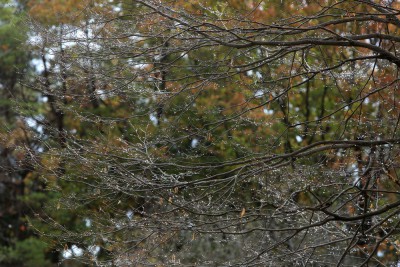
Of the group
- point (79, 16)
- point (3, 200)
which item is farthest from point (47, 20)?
point (79, 16)

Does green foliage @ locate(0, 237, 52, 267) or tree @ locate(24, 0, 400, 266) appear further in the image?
green foliage @ locate(0, 237, 52, 267)

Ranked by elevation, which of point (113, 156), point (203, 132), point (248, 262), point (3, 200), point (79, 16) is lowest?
point (248, 262)

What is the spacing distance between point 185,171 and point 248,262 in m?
1.42

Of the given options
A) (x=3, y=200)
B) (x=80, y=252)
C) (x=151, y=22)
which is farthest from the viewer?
(x=3, y=200)

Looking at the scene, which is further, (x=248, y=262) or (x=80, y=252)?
(x=80, y=252)

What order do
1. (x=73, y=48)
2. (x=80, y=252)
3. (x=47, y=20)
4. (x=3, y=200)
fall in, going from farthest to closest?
(x=3, y=200), (x=47, y=20), (x=80, y=252), (x=73, y=48)

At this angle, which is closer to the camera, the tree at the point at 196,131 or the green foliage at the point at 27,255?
the tree at the point at 196,131

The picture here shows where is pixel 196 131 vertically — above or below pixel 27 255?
below

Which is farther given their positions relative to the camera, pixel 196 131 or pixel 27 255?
pixel 27 255

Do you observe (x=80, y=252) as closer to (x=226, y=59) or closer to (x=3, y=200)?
(x=226, y=59)

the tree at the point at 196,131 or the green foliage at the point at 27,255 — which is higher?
the green foliage at the point at 27,255

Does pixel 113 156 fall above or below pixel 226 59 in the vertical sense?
below

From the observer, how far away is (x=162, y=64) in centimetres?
815

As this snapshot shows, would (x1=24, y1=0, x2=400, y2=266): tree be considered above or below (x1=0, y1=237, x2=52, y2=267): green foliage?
below
